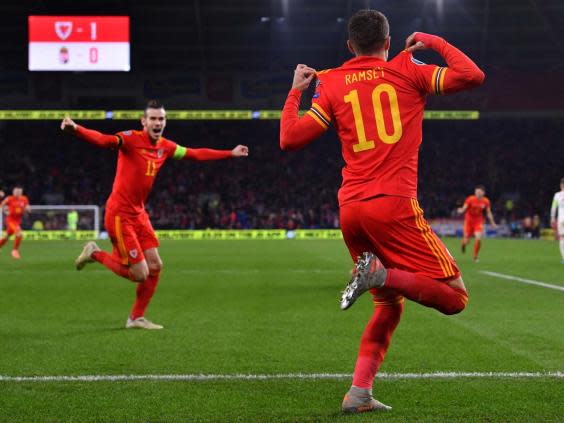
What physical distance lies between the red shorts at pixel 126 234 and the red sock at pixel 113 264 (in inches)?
2.8

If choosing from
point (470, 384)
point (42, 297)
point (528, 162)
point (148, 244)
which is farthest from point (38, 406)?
point (528, 162)

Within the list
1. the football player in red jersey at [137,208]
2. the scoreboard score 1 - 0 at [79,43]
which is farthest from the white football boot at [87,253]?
the scoreboard score 1 - 0 at [79,43]

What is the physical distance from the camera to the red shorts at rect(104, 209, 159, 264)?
27.8ft

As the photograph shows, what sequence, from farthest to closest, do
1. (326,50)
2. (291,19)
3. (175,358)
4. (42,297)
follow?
1. (326,50)
2. (291,19)
3. (42,297)
4. (175,358)

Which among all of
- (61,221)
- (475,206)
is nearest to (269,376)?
(475,206)

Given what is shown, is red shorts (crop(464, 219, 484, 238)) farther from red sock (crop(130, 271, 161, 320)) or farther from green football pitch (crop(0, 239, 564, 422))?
red sock (crop(130, 271, 161, 320))

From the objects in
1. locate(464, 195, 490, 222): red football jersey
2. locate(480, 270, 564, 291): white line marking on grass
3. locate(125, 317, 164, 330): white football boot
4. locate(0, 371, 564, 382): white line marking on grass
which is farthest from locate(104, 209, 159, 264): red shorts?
locate(464, 195, 490, 222): red football jersey

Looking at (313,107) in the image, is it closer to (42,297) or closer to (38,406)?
(38,406)

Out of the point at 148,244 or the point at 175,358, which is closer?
the point at 175,358

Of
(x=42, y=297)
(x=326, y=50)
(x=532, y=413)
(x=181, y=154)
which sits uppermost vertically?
(x=326, y=50)

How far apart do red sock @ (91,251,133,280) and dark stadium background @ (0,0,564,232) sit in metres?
27.9

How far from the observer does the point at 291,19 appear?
37.2m

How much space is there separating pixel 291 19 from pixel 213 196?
14.8m

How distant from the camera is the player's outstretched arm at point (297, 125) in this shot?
14.2 ft
